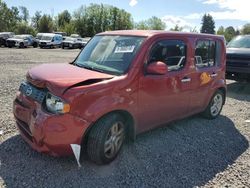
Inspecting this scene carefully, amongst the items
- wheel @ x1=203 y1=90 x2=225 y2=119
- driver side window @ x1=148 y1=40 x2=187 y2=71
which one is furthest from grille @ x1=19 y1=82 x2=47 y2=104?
wheel @ x1=203 y1=90 x2=225 y2=119

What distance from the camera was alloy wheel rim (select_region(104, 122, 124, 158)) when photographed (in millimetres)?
3908

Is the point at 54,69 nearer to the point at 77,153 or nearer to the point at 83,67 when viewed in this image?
the point at 83,67

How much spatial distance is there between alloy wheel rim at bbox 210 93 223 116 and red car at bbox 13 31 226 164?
743mm

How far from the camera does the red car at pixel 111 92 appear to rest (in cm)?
352

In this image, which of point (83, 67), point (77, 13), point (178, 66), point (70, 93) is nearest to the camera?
point (70, 93)

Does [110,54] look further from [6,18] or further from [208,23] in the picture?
[208,23]

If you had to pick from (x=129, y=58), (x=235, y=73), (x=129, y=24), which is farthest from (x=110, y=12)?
(x=129, y=58)

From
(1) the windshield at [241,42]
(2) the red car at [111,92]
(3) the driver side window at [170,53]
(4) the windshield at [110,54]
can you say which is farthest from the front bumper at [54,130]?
(1) the windshield at [241,42]

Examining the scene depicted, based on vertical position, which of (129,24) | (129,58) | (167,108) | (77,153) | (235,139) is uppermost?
(129,24)

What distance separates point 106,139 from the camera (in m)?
3.84

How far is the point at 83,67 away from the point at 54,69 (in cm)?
46

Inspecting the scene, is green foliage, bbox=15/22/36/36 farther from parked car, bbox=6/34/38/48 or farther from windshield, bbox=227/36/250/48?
windshield, bbox=227/36/250/48

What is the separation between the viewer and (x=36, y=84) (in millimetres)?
3826

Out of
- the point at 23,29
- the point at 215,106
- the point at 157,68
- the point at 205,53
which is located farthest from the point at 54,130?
the point at 23,29
